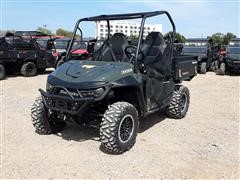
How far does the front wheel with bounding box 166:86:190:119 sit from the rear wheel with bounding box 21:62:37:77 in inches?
329

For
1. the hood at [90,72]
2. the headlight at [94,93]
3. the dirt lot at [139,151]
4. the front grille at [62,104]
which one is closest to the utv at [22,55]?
the dirt lot at [139,151]

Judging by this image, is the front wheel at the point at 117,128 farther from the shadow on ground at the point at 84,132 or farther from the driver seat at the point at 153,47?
the driver seat at the point at 153,47

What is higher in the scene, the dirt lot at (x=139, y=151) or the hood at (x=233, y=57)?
the hood at (x=233, y=57)

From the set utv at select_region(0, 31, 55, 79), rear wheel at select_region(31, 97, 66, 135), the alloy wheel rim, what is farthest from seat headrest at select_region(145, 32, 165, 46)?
utv at select_region(0, 31, 55, 79)

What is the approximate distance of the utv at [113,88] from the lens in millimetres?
4859

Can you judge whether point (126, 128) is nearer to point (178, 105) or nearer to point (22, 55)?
point (178, 105)

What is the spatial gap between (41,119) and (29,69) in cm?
889

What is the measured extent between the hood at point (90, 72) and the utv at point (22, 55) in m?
8.14

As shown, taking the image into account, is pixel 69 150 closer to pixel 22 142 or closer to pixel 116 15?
pixel 22 142

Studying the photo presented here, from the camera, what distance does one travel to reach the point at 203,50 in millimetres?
18344

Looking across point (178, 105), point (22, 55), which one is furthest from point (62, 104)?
point (22, 55)

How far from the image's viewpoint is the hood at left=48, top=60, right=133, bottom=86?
5.00m

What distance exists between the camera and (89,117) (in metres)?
5.31

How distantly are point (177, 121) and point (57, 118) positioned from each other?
2.44 m
